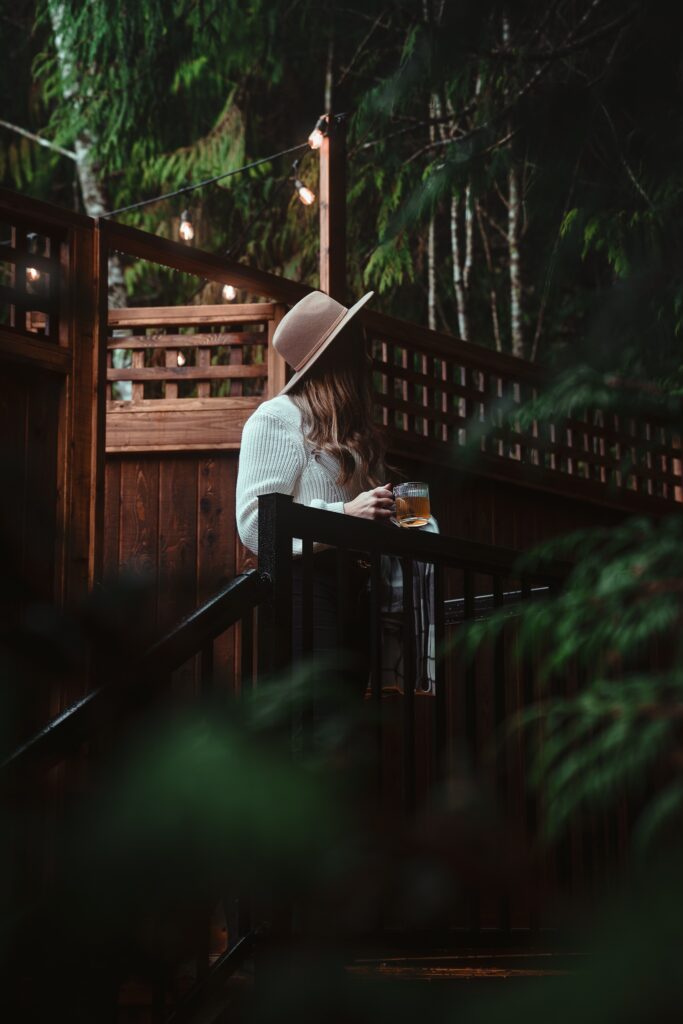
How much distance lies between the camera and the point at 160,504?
495cm

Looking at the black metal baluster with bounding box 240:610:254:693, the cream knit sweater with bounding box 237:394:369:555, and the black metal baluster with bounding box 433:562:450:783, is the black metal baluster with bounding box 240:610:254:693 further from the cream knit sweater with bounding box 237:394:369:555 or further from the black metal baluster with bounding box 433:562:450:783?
the cream knit sweater with bounding box 237:394:369:555

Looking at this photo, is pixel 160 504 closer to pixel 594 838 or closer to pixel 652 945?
pixel 594 838

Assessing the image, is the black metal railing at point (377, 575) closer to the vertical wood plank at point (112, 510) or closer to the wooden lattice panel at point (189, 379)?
the wooden lattice panel at point (189, 379)

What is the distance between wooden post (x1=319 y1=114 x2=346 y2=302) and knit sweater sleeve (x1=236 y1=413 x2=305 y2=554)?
2.35 metres

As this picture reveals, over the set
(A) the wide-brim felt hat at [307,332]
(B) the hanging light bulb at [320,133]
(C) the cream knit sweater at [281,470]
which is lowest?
Answer: (C) the cream knit sweater at [281,470]

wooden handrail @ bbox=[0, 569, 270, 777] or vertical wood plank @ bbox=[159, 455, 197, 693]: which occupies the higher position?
vertical wood plank @ bbox=[159, 455, 197, 693]

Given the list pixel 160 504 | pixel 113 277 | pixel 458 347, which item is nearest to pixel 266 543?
pixel 160 504

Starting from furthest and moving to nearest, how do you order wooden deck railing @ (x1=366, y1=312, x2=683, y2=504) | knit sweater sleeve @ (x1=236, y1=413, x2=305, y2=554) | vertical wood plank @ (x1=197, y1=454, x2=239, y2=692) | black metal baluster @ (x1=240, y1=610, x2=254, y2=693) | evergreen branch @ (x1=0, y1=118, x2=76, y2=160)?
1. evergreen branch @ (x1=0, y1=118, x2=76, y2=160)
2. wooden deck railing @ (x1=366, y1=312, x2=683, y2=504)
3. vertical wood plank @ (x1=197, y1=454, x2=239, y2=692)
4. knit sweater sleeve @ (x1=236, y1=413, x2=305, y2=554)
5. black metal baluster @ (x1=240, y1=610, x2=254, y2=693)

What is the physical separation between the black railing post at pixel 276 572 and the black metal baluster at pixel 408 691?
1.14 ft

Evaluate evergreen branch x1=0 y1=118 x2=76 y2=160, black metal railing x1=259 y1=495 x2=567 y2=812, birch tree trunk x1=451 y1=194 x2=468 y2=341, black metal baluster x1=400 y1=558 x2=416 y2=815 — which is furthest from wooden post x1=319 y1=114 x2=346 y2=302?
evergreen branch x1=0 y1=118 x2=76 y2=160

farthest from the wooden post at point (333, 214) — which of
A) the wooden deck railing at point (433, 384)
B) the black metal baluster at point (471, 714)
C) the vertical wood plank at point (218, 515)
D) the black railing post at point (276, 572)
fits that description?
the black railing post at point (276, 572)

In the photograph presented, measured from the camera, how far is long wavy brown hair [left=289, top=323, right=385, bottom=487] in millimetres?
2863

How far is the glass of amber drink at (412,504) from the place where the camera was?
2604 mm

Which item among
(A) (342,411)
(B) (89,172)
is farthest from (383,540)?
(B) (89,172)
